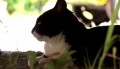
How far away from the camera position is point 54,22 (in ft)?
3.23

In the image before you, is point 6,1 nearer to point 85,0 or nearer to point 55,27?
point 85,0

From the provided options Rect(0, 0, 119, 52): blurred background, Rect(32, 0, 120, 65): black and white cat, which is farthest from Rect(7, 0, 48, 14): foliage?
Rect(32, 0, 120, 65): black and white cat

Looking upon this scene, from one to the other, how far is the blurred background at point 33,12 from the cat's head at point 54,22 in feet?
2.67

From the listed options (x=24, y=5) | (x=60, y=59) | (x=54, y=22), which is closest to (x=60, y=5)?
(x=54, y=22)

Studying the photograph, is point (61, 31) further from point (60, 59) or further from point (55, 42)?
point (60, 59)

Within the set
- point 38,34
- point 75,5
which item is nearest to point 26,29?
point 75,5

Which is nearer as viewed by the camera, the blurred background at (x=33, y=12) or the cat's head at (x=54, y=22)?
the cat's head at (x=54, y=22)

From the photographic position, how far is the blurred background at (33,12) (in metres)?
1.85

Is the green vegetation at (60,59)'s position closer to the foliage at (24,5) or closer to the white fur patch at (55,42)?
the white fur patch at (55,42)

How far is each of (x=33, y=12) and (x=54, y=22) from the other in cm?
91

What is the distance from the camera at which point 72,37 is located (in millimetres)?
989

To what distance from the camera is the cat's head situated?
3.21ft

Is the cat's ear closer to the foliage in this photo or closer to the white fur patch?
the white fur patch

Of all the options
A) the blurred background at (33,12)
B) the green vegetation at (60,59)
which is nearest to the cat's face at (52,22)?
the green vegetation at (60,59)
